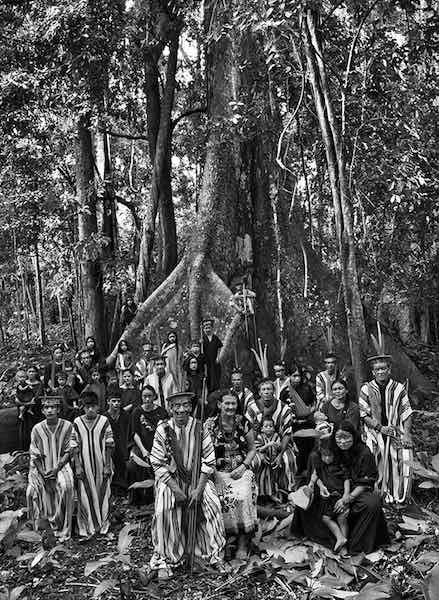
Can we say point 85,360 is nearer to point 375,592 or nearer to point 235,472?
point 235,472

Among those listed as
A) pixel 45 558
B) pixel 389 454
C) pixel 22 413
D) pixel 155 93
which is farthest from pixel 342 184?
pixel 155 93

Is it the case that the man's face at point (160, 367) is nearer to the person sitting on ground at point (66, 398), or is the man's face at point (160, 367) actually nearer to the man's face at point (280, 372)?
the person sitting on ground at point (66, 398)

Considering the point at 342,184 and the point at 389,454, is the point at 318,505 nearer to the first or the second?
the point at 389,454

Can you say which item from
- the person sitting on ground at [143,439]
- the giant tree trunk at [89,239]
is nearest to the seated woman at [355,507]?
the person sitting on ground at [143,439]

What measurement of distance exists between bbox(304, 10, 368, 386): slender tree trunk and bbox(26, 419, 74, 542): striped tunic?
10.3ft

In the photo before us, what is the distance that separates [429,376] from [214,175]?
20.6ft

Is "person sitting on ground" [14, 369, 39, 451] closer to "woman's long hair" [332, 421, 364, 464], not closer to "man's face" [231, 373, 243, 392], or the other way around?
"man's face" [231, 373, 243, 392]

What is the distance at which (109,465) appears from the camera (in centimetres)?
618

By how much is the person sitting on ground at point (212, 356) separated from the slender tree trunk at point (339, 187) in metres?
2.99

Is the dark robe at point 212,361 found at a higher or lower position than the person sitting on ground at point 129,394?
higher

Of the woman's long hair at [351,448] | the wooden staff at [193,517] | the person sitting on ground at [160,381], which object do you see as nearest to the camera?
the wooden staff at [193,517]

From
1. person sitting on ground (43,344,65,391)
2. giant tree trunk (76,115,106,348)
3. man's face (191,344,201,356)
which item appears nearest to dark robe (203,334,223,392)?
man's face (191,344,201,356)

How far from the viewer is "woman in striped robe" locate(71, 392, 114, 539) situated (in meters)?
6.00

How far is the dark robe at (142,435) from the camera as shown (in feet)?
22.1
